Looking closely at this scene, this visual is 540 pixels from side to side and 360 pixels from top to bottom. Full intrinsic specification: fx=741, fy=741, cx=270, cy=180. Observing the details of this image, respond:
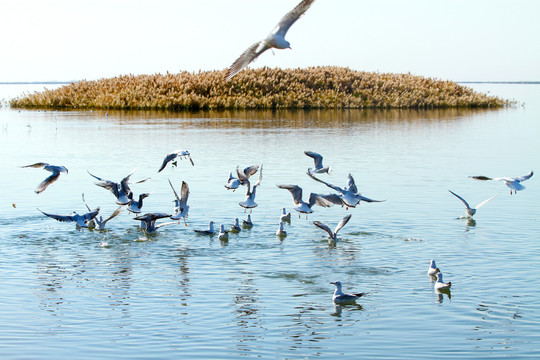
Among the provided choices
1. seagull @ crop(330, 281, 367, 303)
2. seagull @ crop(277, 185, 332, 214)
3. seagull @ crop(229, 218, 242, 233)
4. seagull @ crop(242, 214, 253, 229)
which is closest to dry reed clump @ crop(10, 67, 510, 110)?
seagull @ crop(277, 185, 332, 214)

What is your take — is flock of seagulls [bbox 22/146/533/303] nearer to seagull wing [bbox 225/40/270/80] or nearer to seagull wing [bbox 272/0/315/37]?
seagull wing [bbox 225/40/270/80]

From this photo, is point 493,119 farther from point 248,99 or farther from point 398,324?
point 398,324

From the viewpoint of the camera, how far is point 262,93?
69312mm

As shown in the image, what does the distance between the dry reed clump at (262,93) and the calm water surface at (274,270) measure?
37.9 meters

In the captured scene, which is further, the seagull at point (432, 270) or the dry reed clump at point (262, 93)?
the dry reed clump at point (262, 93)

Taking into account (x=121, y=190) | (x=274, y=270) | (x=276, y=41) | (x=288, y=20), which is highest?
(x=288, y=20)

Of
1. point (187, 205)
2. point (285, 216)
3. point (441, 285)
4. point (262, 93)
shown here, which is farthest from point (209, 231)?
point (262, 93)

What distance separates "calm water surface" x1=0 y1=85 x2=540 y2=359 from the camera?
34.1 feet

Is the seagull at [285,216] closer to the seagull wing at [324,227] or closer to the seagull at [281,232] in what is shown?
the seagull at [281,232]

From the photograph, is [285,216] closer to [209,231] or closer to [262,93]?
[209,231]

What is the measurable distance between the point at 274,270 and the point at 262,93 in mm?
56180

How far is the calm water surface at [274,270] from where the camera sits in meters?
10.4

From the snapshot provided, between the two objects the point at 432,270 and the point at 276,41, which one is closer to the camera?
the point at 276,41

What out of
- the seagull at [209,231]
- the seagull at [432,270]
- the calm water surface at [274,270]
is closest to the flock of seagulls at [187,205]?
the seagull at [209,231]
